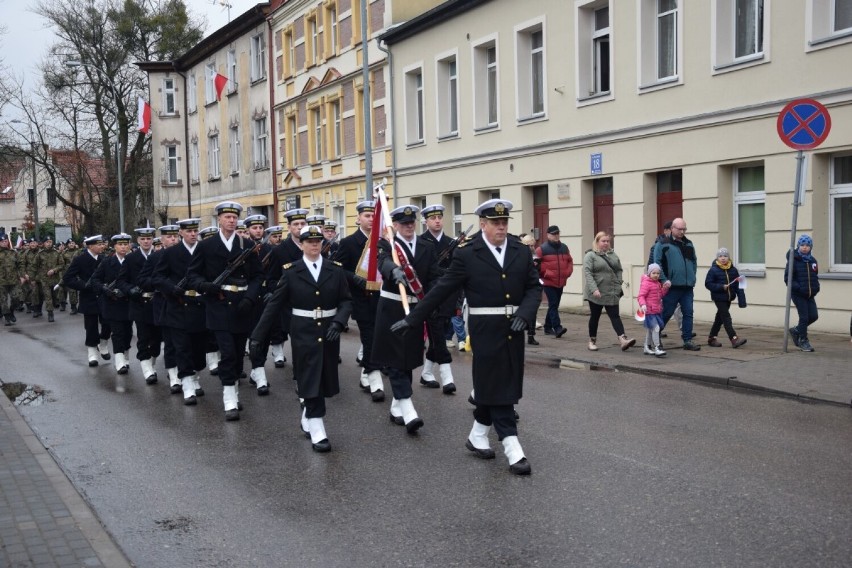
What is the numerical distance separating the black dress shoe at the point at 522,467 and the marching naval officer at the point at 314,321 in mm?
1790

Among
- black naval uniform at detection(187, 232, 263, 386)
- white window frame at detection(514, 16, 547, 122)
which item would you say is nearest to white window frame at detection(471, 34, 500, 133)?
white window frame at detection(514, 16, 547, 122)

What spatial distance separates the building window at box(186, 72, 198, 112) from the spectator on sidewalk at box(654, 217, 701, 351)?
3879 cm

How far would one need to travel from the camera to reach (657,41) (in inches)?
739

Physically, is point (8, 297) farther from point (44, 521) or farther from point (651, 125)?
point (44, 521)

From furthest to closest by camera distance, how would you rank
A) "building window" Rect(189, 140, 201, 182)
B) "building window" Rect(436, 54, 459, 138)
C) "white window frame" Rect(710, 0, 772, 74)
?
"building window" Rect(189, 140, 201, 182) < "building window" Rect(436, 54, 459, 138) < "white window frame" Rect(710, 0, 772, 74)

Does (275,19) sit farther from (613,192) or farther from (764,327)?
(764,327)

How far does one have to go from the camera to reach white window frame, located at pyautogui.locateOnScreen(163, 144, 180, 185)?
51.8 meters

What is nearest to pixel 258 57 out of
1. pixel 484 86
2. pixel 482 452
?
pixel 484 86

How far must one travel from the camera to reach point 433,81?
88.4 feet

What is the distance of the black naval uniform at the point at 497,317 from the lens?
7.30m

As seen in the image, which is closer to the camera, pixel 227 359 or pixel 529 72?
pixel 227 359

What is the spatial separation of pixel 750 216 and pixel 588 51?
569cm

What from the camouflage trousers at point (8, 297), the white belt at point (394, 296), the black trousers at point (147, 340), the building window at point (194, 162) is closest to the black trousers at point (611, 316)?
the white belt at point (394, 296)

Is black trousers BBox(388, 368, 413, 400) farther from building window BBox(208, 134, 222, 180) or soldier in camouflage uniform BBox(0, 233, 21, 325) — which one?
building window BBox(208, 134, 222, 180)
